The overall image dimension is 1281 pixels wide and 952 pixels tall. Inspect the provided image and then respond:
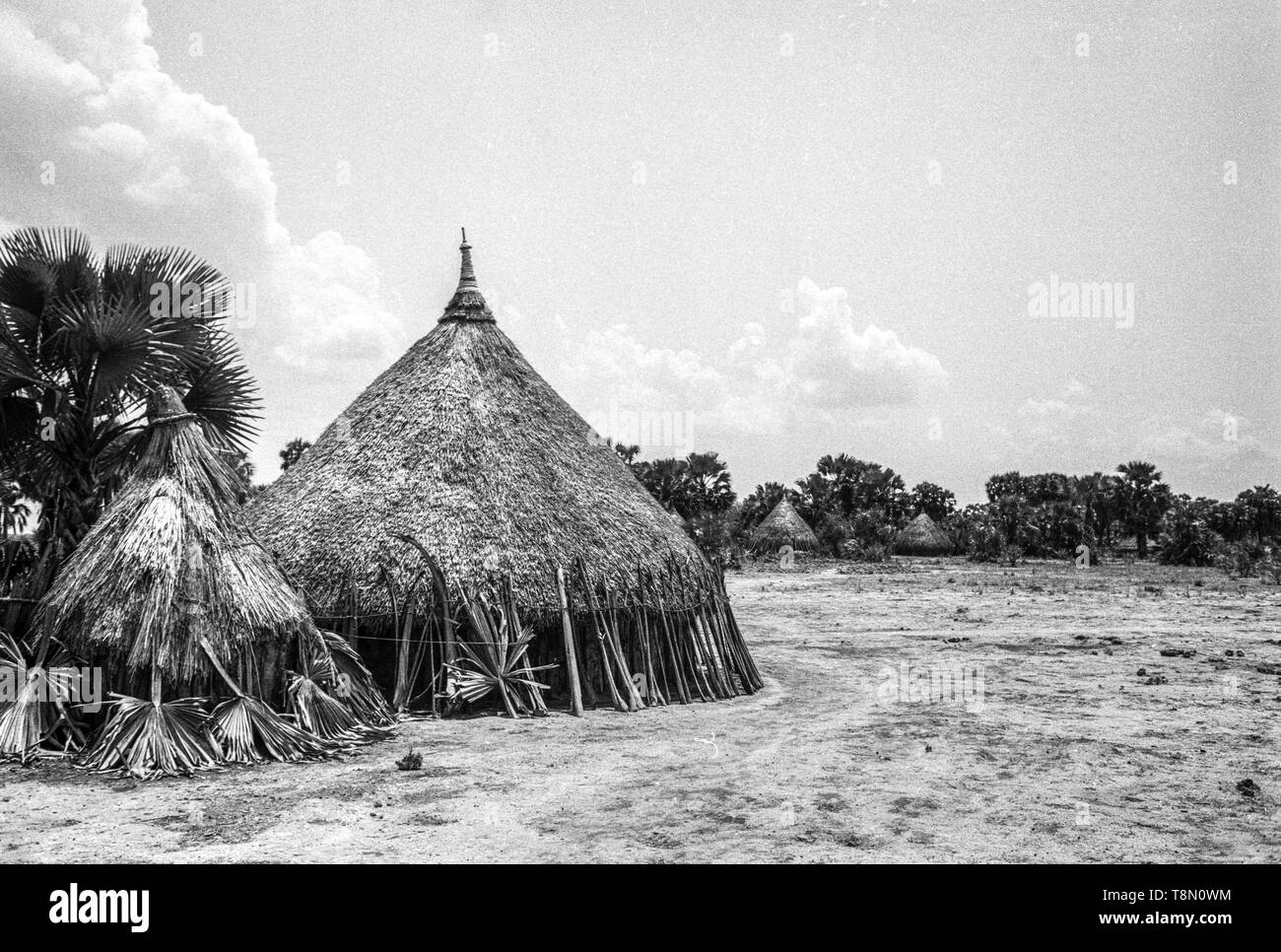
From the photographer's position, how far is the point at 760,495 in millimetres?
56594

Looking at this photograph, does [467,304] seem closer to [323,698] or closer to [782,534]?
[323,698]

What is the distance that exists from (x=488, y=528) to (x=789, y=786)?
5275 mm

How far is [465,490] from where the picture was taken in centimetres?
1252

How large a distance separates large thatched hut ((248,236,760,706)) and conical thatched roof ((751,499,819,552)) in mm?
32025

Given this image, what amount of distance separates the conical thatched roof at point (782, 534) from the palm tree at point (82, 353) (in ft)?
121

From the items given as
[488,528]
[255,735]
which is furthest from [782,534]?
[255,735]

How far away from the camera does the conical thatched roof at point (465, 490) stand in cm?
1182

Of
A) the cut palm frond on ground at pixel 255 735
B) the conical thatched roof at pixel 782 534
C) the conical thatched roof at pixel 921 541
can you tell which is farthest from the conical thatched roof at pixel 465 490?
the conical thatched roof at pixel 921 541

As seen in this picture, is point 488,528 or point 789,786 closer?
point 789,786

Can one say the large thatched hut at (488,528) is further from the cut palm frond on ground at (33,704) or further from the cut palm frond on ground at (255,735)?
the cut palm frond on ground at (33,704)

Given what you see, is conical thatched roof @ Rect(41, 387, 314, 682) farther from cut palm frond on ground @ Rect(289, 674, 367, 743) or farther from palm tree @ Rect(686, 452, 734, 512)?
palm tree @ Rect(686, 452, 734, 512)
